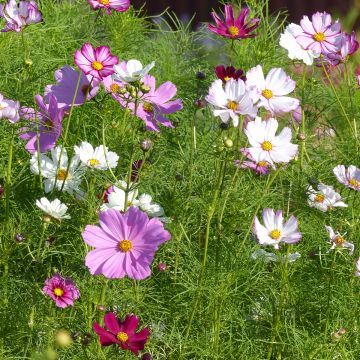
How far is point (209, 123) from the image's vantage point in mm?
2539

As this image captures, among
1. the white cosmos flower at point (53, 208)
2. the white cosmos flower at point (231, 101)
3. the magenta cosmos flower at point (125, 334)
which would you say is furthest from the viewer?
the white cosmos flower at point (53, 208)

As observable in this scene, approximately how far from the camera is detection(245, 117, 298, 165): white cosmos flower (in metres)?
1.68

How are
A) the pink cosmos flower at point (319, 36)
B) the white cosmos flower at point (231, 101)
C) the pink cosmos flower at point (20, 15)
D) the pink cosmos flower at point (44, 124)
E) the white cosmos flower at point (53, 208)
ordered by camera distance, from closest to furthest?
the white cosmos flower at point (231, 101)
the white cosmos flower at point (53, 208)
the pink cosmos flower at point (44, 124)
the pink cosmos flower at point (20, 15)
the pink cosmos flower at point (319, 36)

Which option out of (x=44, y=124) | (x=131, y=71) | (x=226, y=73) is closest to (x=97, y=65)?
(x=131, y=71)

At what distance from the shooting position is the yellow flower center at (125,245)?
1541 mm

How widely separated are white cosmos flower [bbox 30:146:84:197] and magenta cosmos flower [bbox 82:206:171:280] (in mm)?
328

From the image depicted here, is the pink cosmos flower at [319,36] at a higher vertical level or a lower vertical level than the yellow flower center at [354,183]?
higher

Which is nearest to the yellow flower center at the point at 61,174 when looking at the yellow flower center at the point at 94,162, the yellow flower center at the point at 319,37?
the yellow flower center at the point at 94,162

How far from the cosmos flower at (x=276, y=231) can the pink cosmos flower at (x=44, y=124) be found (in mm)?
443

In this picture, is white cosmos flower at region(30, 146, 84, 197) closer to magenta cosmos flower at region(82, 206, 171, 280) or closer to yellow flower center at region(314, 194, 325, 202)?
magenta cosmos flower at region(82, 206, 171, 280)

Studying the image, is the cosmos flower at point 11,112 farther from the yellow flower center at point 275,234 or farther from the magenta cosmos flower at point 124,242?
the yellow flower center at point 275,234

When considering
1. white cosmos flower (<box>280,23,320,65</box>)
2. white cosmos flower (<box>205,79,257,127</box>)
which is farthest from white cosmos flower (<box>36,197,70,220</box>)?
white cosmos flower (<box>280,23,320,65</box>)

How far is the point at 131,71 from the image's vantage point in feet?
5.59

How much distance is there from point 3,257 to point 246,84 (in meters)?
0.59
